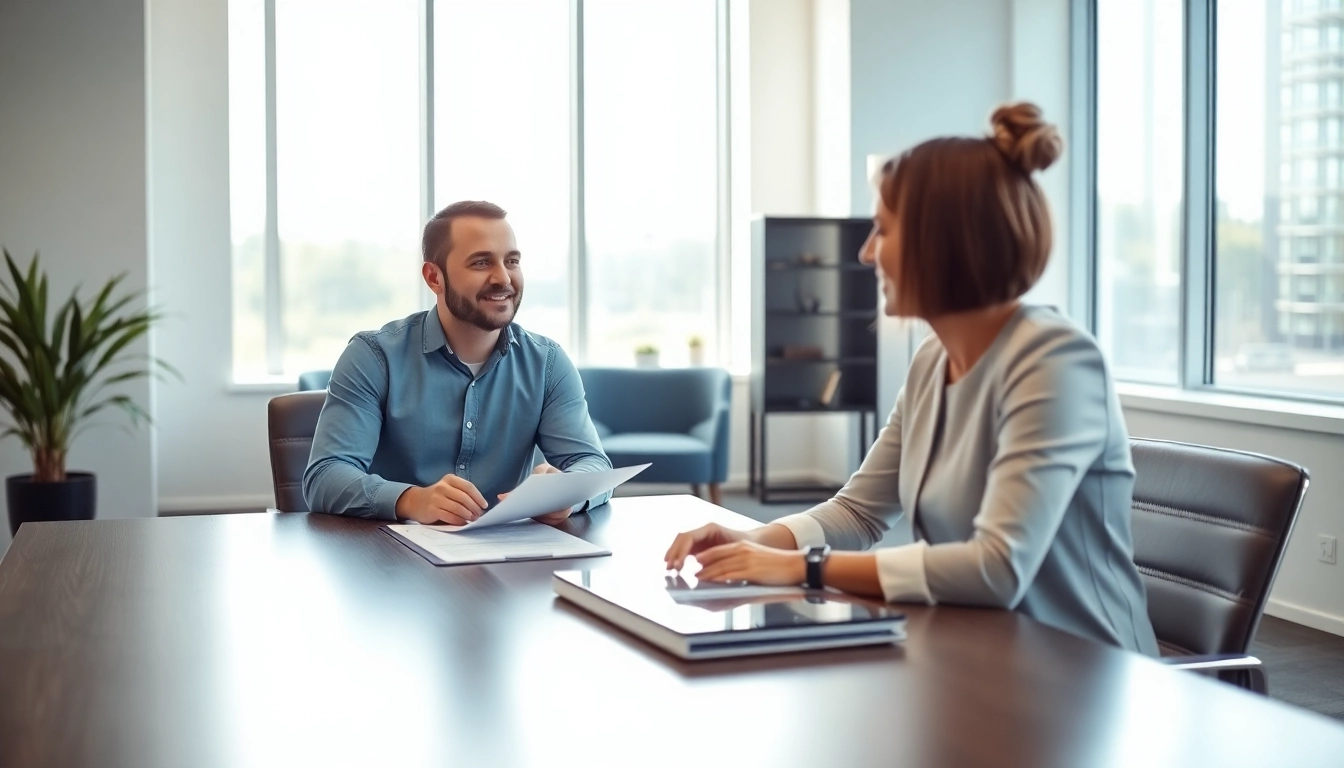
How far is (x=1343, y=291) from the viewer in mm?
4527

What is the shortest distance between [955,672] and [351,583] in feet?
2.67

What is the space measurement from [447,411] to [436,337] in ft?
0.49

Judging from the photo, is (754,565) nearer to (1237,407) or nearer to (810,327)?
(1237,407)

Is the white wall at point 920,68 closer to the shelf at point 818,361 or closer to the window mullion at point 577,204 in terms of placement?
the shelf at point 818,361

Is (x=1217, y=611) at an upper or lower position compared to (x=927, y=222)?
lower

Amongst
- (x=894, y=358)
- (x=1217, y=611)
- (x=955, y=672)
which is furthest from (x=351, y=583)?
(x=894, y=358)

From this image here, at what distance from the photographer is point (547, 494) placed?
201 cm

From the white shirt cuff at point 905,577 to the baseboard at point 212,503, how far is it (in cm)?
Result: 559

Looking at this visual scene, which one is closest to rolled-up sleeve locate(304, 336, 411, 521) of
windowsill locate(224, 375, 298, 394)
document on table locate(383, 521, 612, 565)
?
document on table locate(383, 521, 612, 565)

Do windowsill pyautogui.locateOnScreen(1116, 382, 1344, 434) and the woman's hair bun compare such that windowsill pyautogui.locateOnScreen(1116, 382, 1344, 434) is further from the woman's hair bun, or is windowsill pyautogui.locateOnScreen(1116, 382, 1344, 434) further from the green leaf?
the green leaf

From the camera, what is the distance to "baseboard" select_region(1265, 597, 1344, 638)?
4.27 m

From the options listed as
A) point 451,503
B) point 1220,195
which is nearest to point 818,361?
point 1220,195

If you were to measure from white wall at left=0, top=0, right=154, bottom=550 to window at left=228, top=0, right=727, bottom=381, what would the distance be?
917mm

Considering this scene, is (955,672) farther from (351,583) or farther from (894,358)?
(894,358)
